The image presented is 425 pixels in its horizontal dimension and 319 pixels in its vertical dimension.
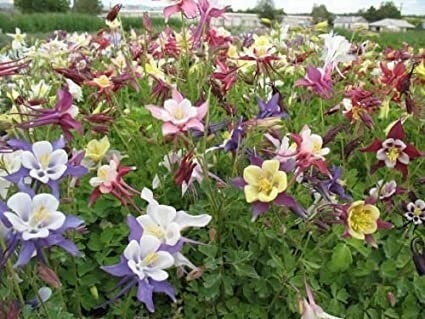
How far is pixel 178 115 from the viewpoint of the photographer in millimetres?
1274

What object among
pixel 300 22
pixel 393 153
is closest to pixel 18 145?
pixel 393 153

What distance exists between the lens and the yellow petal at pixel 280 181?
3.89 feet

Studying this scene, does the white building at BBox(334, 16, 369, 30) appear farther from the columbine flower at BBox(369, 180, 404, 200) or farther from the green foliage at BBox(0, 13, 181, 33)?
the green foliage at BBox(0, 13, 181, 33)

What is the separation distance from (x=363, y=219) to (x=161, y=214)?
1.19 feet

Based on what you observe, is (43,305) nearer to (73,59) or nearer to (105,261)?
(105,261)

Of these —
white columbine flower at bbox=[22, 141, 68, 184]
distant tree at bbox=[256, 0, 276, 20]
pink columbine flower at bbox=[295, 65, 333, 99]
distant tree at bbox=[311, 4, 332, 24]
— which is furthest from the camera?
distant tree at bbox=[256, 0, 276, 20]

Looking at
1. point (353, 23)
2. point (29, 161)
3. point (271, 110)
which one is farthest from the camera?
point (353, 23)

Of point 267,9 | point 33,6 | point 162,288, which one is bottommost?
point 33,6

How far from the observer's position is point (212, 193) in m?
1.36

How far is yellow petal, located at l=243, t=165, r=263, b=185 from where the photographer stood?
4.01 feet

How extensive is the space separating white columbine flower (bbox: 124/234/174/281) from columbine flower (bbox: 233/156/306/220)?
7.3 inches

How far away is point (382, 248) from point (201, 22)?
582 millimetres

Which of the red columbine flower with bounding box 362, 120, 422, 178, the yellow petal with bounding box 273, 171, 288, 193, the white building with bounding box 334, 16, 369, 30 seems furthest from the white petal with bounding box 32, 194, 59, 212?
the white building with bounding box 334, 16, 369, 30

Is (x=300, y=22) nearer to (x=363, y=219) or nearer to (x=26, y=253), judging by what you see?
(x=363, y=219)
